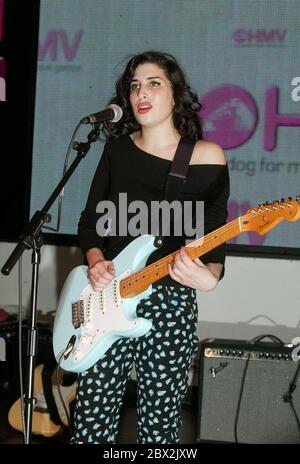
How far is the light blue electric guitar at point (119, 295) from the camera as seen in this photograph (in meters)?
1.99

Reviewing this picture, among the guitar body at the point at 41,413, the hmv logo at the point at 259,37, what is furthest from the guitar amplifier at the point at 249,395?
the hmv logo at the point at 259,37

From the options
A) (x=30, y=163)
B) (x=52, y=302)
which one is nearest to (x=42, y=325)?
(x=52, y=302)

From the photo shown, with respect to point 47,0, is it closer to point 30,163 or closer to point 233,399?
point 30,163

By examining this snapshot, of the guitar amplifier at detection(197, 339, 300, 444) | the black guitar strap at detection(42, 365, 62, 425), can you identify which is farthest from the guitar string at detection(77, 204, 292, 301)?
the black guitar strap at detection(42, 365, 62, 425)

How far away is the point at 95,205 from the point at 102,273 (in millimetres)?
257

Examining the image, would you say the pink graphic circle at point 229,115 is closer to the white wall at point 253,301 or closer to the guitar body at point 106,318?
the white wall at point 253,301

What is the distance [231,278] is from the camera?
371 centimetres

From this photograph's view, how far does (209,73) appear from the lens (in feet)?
11.8

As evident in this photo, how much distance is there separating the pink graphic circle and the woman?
4.02 feet

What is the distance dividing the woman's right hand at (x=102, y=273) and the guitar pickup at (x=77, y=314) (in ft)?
0.37

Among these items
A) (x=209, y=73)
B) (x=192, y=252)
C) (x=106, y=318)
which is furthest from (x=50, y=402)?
(x=209, y=73)
